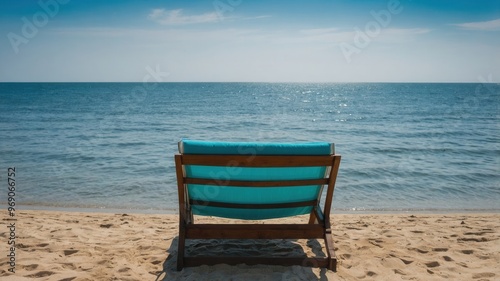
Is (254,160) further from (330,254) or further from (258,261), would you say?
(330,254)

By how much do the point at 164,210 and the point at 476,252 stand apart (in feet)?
14.6

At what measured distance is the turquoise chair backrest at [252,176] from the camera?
2.88 m

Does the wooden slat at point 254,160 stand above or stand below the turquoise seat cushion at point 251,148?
below

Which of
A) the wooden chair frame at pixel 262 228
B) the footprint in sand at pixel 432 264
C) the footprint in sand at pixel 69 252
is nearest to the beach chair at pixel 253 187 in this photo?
the wooden chair frame at pixel 262 228

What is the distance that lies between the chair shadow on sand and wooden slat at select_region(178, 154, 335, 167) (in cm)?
99

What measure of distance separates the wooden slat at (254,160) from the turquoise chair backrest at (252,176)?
0.04 metres

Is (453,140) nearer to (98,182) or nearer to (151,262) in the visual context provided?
(98,182)

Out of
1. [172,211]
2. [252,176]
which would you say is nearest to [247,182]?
[252,176]

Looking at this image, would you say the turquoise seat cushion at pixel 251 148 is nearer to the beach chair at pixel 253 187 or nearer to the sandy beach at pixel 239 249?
the beach chair at pixel 253 187

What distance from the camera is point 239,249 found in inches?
150

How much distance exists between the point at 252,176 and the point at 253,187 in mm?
120

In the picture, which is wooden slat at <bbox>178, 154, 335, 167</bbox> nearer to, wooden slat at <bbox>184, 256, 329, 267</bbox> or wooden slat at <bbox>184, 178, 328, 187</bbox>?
wooden slat at <bbox>184, 178, 328, 187</bbox>

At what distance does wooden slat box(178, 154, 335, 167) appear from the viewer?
2.84 meters

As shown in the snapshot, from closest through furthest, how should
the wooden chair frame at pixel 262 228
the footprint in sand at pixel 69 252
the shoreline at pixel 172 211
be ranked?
the wooden chair frame at pixel 262 228 → the footprint in sand at pixel 69 252 → the shoreline at pixel 172 211
